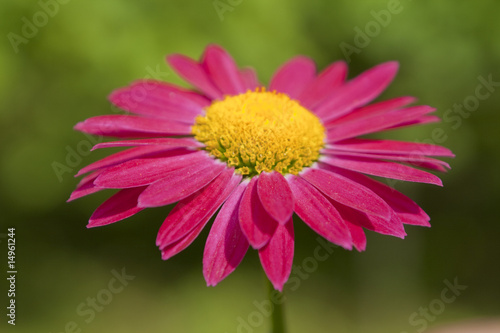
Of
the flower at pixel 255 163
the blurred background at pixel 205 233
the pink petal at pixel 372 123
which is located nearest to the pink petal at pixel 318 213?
the flower at pixel 255 163

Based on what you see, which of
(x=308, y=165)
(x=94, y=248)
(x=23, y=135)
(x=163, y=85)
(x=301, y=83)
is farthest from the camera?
(x=94, y=248)

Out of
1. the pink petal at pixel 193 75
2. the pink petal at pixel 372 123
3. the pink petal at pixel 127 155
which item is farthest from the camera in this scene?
the pink petal at pixel 193 75

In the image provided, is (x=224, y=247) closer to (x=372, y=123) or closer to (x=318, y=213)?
(x=318, y=213)

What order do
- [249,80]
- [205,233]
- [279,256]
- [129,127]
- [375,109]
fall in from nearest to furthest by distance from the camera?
[279,256], [129,127], [375,109], [249,80], [205,233]

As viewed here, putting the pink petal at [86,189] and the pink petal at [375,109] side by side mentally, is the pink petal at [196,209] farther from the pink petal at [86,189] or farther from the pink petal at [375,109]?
the pink petal at [375,109]

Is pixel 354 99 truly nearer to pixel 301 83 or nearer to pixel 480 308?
pixel 301 83

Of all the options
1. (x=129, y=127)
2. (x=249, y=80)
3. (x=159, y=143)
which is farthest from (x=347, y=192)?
(x=249, y=80)

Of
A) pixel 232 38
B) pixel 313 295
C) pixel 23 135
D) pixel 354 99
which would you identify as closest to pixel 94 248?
pixel 23 135
